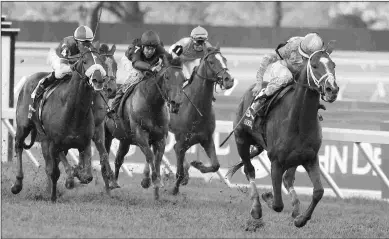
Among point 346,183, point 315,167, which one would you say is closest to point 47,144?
point 315,167

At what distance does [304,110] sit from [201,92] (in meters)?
2.86

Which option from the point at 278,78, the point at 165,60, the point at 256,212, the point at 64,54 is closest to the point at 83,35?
the point at 64,54

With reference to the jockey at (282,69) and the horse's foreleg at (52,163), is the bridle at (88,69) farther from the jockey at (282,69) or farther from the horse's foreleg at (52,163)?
the jockey at (282,69)

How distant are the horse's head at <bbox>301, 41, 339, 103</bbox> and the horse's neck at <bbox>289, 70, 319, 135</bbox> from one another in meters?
0.14

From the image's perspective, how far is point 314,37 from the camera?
7980 millimetres

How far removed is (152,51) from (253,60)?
39.9 ft

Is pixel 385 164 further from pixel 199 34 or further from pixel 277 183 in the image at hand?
pixel 277 183

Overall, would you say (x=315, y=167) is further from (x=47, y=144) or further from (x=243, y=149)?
(x=47, y=144)

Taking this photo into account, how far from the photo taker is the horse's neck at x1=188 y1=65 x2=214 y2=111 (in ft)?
35.2

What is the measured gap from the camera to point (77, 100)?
30.3ft

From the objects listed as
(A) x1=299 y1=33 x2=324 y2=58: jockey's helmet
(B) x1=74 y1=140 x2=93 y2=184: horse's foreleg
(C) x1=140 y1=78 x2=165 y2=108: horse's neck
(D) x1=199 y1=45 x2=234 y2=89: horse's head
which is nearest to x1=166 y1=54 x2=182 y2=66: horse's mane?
(C) x1=140 y1=78 x2=165 y2=108: horse's neck

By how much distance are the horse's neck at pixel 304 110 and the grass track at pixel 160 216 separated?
92 cm

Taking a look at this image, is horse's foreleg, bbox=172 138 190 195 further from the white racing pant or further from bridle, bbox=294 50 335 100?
bridle, bbox=294 50 335 100

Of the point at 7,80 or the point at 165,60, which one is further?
the point at 7,80
